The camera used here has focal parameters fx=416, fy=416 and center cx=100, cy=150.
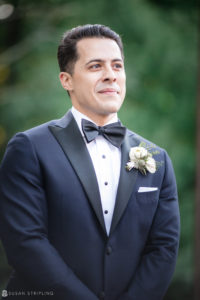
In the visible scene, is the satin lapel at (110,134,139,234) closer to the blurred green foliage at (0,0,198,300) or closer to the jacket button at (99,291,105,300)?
the jacket button at (99,291,105,300)

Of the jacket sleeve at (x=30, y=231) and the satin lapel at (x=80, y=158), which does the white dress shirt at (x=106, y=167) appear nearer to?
the satin lapel at (x=80, y=158)

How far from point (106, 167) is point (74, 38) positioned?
66 centimetres

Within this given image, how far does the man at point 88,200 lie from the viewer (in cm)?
188

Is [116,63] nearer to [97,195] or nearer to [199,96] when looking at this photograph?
[97,195]

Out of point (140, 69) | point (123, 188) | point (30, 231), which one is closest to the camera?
point (30, 231)

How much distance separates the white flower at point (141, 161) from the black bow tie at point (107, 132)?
0.30 ft

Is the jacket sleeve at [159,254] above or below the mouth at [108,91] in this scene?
below

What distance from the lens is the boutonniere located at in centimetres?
203

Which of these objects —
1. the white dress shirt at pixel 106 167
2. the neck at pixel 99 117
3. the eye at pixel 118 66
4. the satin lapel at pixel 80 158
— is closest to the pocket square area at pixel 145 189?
the white dress shirt at pixel 106 167

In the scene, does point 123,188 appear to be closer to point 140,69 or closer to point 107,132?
point 107,132

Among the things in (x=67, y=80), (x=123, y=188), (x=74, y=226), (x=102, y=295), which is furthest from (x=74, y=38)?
(x=102, y=295)

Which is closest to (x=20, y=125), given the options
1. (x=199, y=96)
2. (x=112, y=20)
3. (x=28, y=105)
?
(x=28, y=105)

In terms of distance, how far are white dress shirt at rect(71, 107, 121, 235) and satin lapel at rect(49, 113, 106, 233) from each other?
0.04 metres

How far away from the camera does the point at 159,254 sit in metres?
2.05
